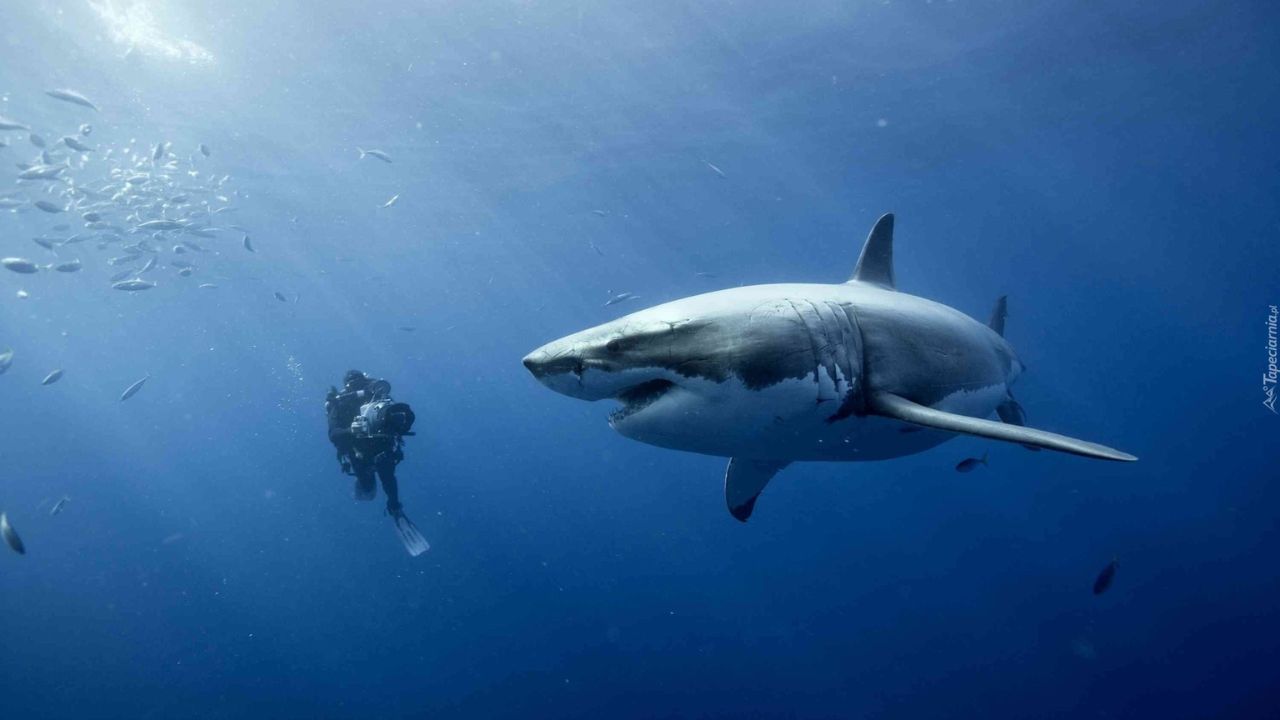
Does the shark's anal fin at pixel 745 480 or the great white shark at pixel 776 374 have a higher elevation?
the great white shark at pixel 776 374

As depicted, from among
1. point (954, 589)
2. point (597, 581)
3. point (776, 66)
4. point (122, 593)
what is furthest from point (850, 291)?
point (122, 593)

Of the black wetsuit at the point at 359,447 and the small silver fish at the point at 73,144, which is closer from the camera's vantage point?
the black wetsuit at the point at 359,447

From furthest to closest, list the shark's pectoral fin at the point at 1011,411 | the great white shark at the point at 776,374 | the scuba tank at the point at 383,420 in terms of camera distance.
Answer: the scuba tank at the point at 383,420 < the shark's pectoral fin at the point at 1011,411 < the great white shark at the point at 776,374

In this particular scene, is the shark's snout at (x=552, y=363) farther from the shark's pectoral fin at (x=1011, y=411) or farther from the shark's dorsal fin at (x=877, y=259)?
the shark's pectoral fin at (x=1011, y=411)

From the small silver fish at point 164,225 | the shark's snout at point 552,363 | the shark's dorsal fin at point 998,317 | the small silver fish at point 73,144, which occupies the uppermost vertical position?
the small silver fish at point 73,144

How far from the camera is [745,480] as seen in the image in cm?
500

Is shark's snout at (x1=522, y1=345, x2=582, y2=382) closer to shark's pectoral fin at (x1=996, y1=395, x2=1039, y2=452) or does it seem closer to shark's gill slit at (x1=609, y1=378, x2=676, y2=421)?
shark's gill slit at (x1=609, y1=378, x2=676, y2=421)

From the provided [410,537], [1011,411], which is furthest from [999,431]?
[410,537]

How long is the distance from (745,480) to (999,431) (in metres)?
2.59

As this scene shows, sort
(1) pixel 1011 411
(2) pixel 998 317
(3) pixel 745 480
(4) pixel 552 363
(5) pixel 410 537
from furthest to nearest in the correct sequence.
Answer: (5) pixel 410 537 < (2) pixel 998 317 < (1) pixel 1011 411 < (3) pixel 745 480 < (4) pixel 552 363

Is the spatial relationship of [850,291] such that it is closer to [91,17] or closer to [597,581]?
[91,17]

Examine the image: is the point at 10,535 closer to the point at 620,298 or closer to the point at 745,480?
the point at 745,480

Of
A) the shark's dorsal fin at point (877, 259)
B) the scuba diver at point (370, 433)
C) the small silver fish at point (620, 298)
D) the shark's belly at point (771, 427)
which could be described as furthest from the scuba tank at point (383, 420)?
the shark's belly at point (771, 427)

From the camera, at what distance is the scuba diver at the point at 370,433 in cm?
973
